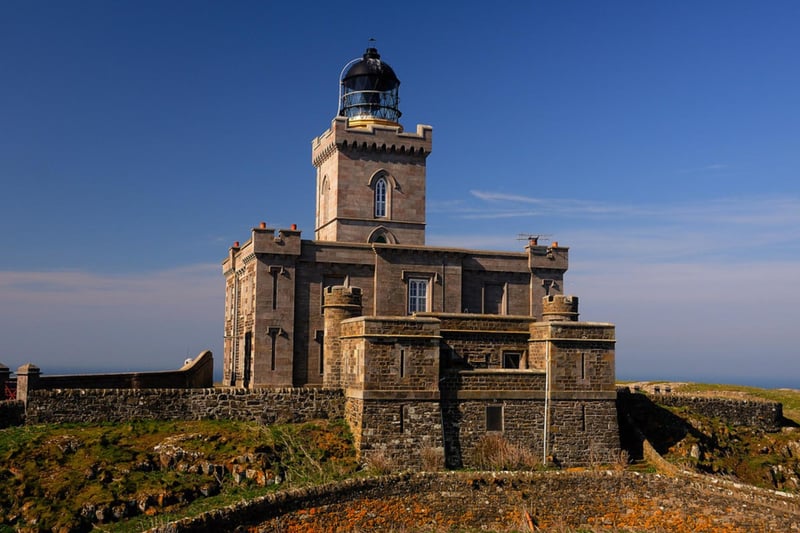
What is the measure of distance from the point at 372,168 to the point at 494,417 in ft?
51.5

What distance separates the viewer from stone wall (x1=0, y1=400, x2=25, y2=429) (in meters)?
27.7

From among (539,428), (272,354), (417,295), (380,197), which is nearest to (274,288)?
(272,354)

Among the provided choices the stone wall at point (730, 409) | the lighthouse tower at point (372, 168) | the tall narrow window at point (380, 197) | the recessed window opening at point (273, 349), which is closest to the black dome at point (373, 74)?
the lighthouse tower at point (372, 168)

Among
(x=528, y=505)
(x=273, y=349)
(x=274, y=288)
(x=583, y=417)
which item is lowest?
(x=528, y=505)

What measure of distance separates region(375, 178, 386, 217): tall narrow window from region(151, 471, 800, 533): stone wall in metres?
17.2

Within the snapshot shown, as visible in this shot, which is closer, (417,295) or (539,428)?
(539,428)

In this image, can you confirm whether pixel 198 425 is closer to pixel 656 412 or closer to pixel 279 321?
pixel 279 321

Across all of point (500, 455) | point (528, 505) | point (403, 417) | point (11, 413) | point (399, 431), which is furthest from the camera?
point (500, 455)

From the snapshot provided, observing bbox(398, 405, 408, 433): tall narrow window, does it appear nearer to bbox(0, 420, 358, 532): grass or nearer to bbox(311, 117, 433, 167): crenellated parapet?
bbox(0, 420, 358, 532): grass

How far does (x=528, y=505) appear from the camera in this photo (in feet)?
87.4

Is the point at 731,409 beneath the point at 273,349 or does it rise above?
beneath

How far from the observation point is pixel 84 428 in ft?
89.8

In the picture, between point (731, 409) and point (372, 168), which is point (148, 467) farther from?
point (731, 409)

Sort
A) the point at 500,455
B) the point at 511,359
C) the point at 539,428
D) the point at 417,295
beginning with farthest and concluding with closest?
the point at 417,295 < the point at 511,359 < the point at 539,428 < the point at 500,455
